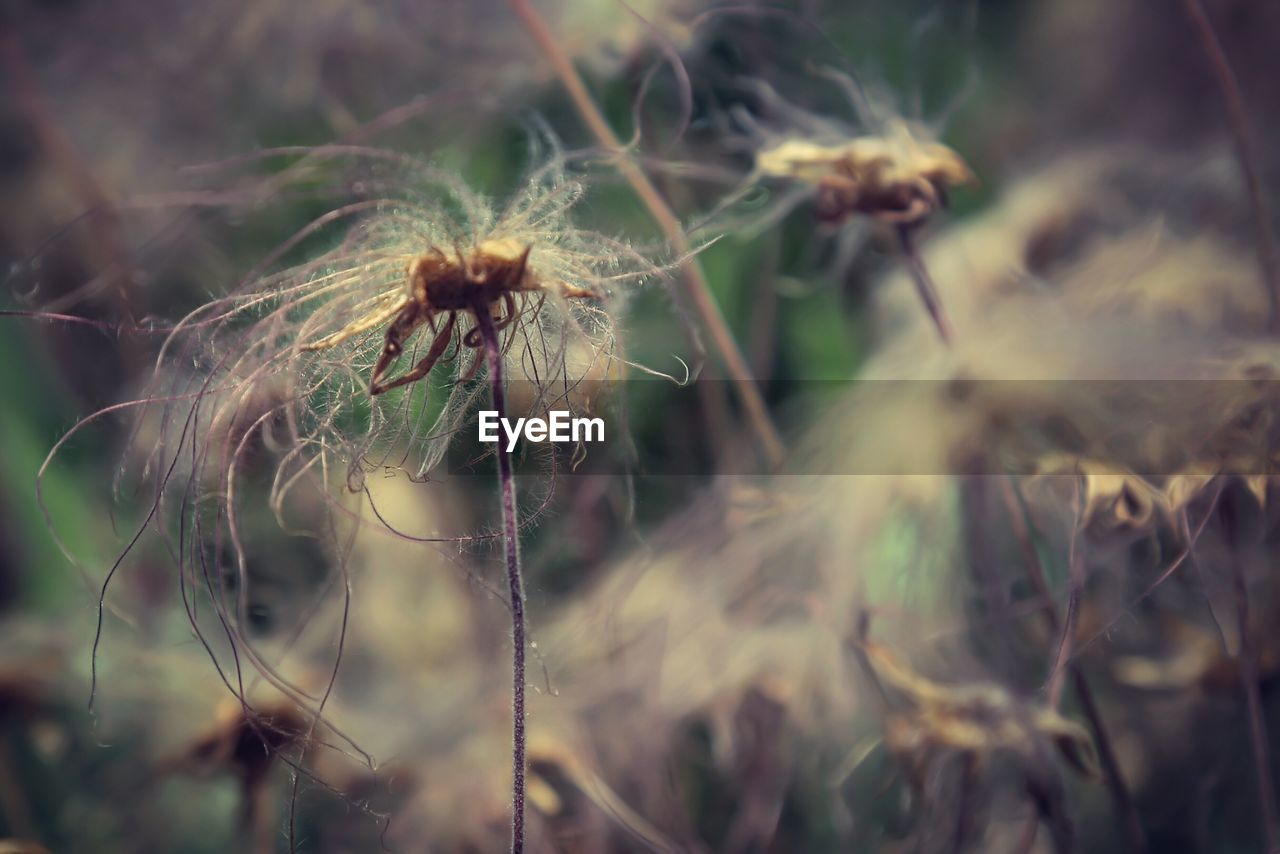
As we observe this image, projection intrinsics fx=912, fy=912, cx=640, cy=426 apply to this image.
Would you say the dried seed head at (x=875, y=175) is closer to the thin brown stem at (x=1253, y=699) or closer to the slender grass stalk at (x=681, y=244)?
the slender grass stalk at (x=681, y=244)

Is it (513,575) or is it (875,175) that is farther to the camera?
(875,175)

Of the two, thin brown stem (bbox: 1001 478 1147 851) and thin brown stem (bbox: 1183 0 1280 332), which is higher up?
thin brown stem (bbox: 1183 0 1280 332)

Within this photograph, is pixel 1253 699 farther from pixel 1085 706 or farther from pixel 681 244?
pixel 681 244

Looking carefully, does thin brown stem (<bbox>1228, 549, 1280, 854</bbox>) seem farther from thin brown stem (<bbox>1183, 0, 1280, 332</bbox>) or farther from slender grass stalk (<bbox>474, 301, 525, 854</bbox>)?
slender grass stalk (<bbox>474, 301, 525, 854</bbox>)

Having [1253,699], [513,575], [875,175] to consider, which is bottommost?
[1253,699]

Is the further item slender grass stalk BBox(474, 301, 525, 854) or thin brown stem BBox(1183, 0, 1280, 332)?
thin brown stem BBox(1183, 0, 1280, 332)

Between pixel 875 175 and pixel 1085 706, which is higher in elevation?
pixel 875 175

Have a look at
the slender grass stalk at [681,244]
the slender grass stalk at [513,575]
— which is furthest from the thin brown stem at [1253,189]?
the slender grass stalk at [513,575]

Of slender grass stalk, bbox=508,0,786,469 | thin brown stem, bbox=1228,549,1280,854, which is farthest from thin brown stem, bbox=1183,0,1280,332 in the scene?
slender grass stalk, bbox=508,0,786,469

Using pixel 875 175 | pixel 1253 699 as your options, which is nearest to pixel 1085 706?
pixel 1253 699

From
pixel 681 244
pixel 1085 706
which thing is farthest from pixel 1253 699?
pixel 681 244
